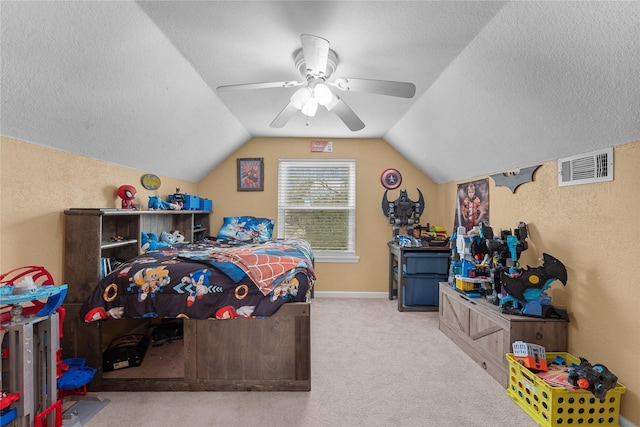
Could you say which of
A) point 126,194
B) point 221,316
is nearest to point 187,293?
point 221,316

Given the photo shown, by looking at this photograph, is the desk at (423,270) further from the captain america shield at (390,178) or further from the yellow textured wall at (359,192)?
the captain america shield at (390,178)

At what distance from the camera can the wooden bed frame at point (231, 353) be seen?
209 cm

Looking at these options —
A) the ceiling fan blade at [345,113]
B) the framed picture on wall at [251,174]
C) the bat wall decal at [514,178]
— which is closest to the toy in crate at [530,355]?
the bat wall decal at [514,178]

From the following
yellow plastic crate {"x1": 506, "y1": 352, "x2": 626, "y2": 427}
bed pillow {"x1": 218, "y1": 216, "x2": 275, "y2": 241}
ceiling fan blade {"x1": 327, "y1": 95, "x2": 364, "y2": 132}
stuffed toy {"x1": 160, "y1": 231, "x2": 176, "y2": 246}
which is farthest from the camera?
bed pillow {"x1": 218, "y1": 216, "x2": 275, "y2": 241}

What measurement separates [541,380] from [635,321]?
599 millimetres

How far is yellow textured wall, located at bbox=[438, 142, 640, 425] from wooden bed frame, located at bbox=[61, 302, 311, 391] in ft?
6.03

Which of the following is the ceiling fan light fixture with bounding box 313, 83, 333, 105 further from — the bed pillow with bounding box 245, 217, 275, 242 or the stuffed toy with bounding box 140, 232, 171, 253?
the bed pillow with bounding box 245, 217, 275, 242

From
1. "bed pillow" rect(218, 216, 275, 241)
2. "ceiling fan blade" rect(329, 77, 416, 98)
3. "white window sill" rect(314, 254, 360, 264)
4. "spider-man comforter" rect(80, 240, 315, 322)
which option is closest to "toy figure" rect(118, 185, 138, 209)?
"spider-man comforter" rect(80, 240, 315, 322)

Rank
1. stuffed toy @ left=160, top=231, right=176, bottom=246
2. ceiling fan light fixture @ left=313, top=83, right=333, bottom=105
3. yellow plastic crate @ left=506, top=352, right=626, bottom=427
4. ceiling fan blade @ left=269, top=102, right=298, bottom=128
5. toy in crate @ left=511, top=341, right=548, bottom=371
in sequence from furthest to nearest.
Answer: stuffed toy @ left=160, top=231, right=176, bottom=246
ceiling fan blade @ left=269, top=102, right=298, bottom=128
toy in crate @ left=511, top=341, right=548, bottom=371
ceiling fan light fixture @ left=313, top=83, right=333, bottom=105
yellow plastic crate @ left=506, top=352, right=626, bottom=427

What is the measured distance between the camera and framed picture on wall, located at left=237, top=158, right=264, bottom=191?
174 inches

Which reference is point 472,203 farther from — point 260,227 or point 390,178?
point 260,227

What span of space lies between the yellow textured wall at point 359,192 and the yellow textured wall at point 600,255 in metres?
2.10

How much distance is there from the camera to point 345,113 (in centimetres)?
214

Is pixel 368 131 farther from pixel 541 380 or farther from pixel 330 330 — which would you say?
pixel 541 380
